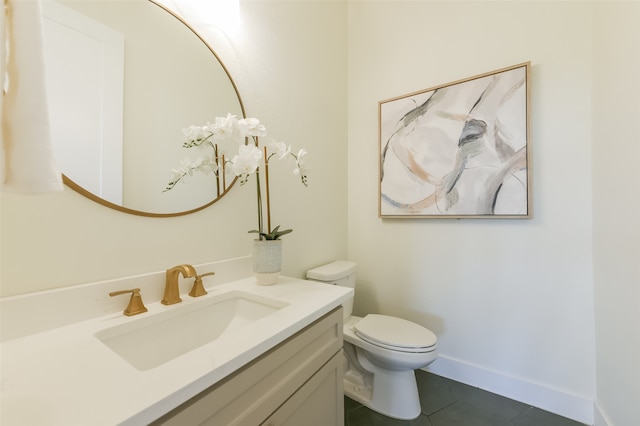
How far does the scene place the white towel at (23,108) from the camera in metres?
0.39

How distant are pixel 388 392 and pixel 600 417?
3.14ft

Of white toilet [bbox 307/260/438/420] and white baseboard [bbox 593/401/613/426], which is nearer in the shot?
white baseboard [bbox 593/401/613/426]

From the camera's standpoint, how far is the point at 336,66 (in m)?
1.88

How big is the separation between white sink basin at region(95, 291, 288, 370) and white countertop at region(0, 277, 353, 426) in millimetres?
39

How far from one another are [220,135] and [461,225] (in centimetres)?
144

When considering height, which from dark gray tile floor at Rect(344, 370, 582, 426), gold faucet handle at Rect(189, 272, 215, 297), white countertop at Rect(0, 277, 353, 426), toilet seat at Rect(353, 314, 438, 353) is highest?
gold faucet handle at Rect(189, 272, 215, 297)

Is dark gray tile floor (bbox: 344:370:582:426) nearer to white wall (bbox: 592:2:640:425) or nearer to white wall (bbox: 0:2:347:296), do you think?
white wall (bbox: 592:2:640:425)

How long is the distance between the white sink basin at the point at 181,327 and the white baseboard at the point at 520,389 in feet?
4.56

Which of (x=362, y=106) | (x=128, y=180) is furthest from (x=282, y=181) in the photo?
(x=362, y=106)

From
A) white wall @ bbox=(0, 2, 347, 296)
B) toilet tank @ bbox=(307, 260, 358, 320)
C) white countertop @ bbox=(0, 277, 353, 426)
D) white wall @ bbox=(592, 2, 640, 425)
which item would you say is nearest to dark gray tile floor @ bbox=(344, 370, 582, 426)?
white wall @ bbox=(592, 2, 640, 425)

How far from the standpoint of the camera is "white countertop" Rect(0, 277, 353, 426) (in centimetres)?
38

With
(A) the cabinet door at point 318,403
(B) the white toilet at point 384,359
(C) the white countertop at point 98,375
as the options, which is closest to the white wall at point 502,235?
(B) the white toilet at point 384,359

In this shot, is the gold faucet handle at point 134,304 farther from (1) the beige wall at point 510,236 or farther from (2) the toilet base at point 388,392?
(1) the beige wall at point 510,236

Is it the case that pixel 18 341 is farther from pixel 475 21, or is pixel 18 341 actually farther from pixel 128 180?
pixel 475 21
